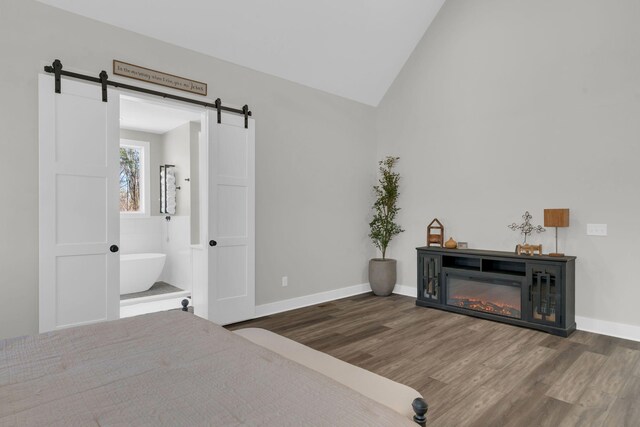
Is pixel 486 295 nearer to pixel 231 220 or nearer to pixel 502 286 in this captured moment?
pixel 502 286

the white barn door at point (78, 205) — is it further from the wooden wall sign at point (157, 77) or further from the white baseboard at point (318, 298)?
the white baseboard at point (318, 298)

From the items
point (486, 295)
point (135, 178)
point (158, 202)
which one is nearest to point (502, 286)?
point (486, 295)

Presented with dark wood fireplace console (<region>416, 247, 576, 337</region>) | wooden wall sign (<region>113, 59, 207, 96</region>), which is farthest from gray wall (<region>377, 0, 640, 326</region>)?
wooden wall sign (<region>113, 59, 207, 96</region>)

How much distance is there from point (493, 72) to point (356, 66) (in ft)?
5.70

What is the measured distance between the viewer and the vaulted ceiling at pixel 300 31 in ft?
11.1

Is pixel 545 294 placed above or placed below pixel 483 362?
above

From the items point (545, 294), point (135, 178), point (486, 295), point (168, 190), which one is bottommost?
point (486, 295)

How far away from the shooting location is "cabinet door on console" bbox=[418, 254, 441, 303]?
4695 millimetres

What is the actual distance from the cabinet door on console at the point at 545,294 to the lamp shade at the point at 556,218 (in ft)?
1.49

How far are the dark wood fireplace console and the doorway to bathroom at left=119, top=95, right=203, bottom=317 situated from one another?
3679mm

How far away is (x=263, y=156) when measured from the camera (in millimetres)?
4422

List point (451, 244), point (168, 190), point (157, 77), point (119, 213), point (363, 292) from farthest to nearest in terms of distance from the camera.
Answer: point (168, 190), point (363, 292), point (451, 244), point (157, 77), point (119, 213)

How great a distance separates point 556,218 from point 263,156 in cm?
329

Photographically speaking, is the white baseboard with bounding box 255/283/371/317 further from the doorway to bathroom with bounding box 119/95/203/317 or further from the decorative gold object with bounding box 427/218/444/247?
the doorway to bathroom with bounding box 119/95/203/317
